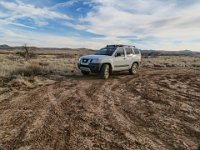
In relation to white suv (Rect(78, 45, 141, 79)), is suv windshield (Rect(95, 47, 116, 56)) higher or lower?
higher

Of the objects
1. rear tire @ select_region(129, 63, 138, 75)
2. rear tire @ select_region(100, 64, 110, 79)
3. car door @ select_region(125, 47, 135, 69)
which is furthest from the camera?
rear tire @ select_region(129, 63, 138, 75)

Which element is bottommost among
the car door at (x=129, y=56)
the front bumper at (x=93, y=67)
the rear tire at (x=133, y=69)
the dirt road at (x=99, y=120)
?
the dirt road at (x=99, y=120)

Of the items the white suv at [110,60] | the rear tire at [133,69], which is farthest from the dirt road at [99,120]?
the rear tire at [133,69]

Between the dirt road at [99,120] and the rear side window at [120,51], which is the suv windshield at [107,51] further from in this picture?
the dirt road at [99,120]

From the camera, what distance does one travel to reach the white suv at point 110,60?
1428 cm

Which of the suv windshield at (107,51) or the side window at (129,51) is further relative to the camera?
the side window at (129,51)

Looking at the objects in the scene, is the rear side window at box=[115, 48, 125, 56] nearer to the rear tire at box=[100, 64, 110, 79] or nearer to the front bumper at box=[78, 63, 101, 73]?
the rear tire at box=[100, 64, 110, 79]

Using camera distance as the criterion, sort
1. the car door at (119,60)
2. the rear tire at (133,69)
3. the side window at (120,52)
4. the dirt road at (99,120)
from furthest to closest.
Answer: the rear tire at (133,69)
the side window at (120,52)
the car door at (119,60)
the dirt road at (99,120)

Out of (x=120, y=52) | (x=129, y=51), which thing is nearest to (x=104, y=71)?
(x=120, y=52)

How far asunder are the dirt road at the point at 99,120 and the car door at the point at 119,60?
4.89m

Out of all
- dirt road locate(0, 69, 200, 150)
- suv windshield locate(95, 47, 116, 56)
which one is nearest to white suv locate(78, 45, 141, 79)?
suv windshield locate(95, 47, 116, 56)

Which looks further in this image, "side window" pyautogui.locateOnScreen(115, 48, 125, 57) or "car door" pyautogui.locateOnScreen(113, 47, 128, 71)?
"side window" pyautogui.locateOnScreen(115, 48, 125, 57)

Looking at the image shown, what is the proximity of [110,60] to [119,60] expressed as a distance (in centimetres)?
100

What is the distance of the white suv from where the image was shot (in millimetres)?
14281
